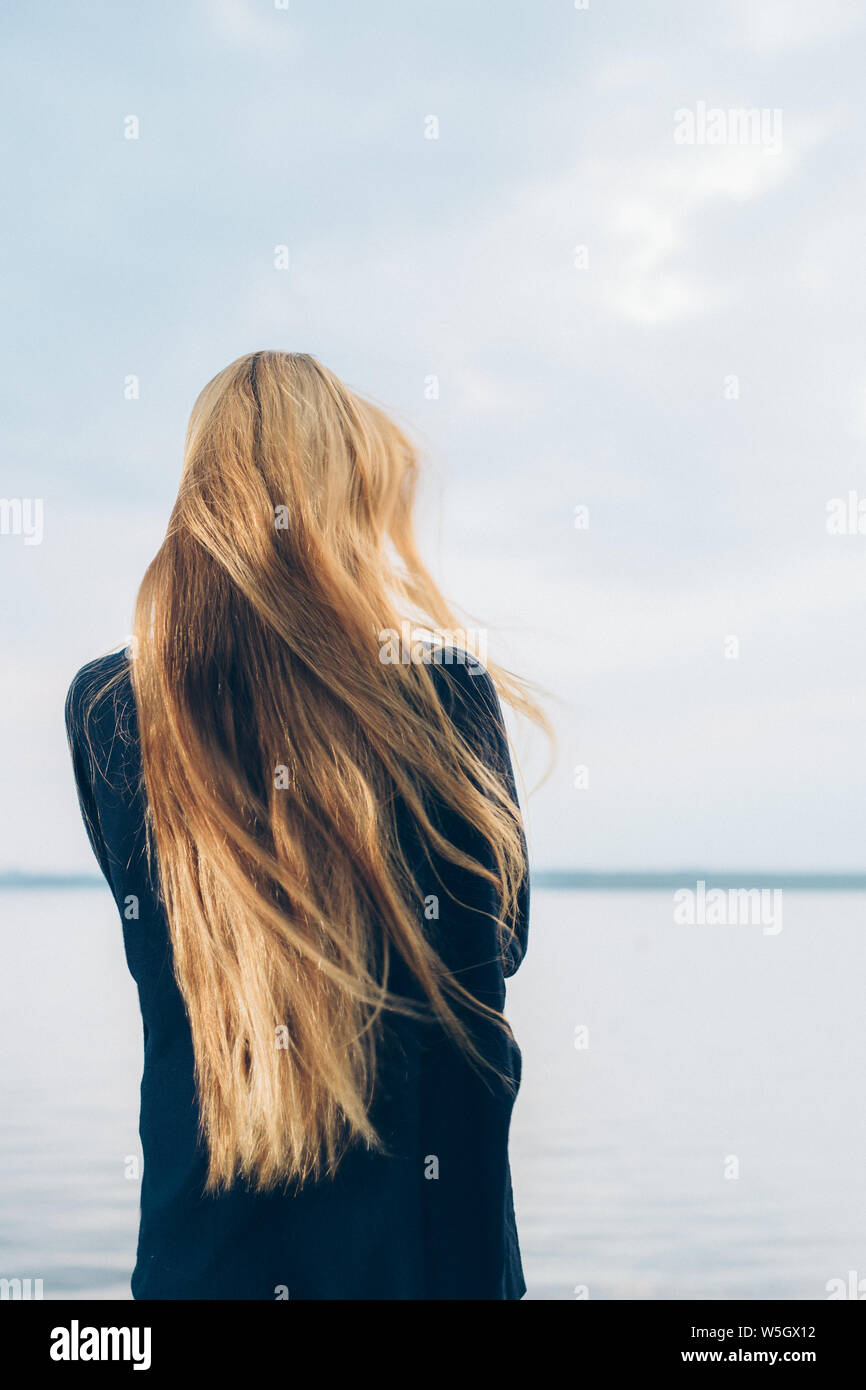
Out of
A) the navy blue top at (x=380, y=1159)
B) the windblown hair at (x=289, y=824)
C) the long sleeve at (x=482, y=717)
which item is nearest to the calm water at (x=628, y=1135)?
the navy blue top at (x=380, y=1159)

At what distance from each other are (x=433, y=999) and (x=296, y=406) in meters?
0.74

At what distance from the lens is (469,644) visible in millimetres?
1302

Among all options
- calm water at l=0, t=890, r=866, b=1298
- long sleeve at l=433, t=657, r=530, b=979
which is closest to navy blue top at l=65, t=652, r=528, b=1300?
long sleeve at l=433, t=657, r=530, b=979

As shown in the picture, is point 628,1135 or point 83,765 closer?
point 83,765

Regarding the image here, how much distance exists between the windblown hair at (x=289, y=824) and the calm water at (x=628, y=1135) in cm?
233

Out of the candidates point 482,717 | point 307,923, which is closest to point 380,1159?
point 307,923

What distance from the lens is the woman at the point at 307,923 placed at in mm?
1136

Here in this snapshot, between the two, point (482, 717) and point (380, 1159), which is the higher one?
point (482, 717)

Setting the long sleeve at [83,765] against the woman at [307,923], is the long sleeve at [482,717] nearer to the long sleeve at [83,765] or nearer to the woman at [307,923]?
the woman at [307,923]

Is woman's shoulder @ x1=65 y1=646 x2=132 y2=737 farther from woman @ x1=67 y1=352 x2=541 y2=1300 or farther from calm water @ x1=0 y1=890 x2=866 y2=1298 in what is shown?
calm water @ x1=0 y1=890 x2=866 y2=1298

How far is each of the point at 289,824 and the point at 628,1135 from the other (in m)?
4.18

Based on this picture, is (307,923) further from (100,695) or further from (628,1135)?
(628,1135)

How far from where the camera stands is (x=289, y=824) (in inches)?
46.5

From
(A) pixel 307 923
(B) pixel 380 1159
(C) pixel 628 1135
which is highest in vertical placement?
(A) pixel 307 923
